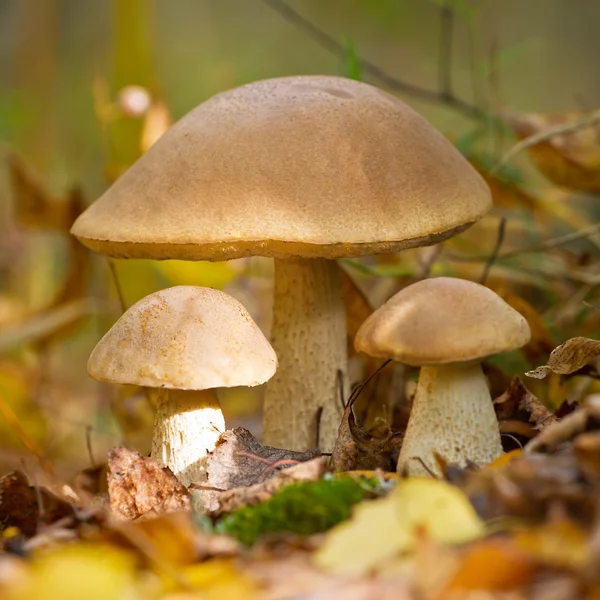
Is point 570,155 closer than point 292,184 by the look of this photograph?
No

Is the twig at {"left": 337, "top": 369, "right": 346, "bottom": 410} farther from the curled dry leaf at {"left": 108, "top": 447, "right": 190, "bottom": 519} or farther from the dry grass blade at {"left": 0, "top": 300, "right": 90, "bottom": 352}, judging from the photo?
the dry grass blade at {"left": 0, "top": 300, "right": 90, "bottom": 352}

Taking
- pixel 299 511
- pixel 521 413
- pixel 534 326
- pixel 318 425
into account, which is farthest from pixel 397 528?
pixel 534 326

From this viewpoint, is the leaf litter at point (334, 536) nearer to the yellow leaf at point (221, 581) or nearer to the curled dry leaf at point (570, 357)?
the yellow leaf at point (221, 581)

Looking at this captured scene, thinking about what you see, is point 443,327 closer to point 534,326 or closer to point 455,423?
point 455,423

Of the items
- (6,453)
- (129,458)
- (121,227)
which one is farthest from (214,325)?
(6,453)

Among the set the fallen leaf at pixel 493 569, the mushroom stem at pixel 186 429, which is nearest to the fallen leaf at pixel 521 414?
the mushroom stem at pixel 186 429

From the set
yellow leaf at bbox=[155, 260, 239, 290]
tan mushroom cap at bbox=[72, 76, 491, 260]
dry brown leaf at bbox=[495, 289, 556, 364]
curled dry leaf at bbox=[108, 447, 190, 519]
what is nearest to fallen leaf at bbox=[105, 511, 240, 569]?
curled dry leaf at bbox=[108, 447, 190, 519]
